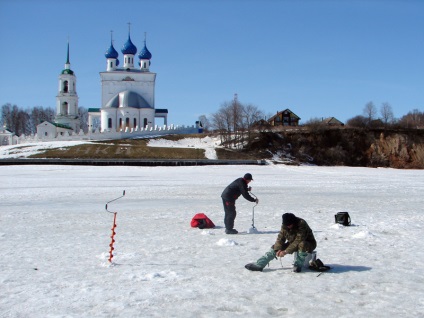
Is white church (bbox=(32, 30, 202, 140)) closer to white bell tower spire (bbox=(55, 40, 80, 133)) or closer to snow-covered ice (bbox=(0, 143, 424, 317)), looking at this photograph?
white bell tower spire (bbox=(55, 40, 80, 133))

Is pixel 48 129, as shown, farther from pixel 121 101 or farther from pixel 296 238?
pixel 296 238

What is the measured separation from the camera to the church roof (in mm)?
90938

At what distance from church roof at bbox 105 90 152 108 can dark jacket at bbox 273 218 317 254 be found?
84.0 meters

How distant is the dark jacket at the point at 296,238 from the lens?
8.90 metres

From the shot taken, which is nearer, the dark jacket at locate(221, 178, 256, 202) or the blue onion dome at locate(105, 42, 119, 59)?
the dark jacket at locate(221, 178, 256, 202)

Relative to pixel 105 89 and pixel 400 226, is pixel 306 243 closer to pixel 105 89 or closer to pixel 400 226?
pixel 400 226

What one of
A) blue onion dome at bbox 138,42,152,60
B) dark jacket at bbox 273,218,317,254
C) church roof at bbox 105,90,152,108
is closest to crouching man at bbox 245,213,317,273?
dark jacket at bbox 273,218,317,254

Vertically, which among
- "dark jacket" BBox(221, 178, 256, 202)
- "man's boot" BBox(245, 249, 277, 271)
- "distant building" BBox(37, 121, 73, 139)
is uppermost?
"distant building" BBox(37, 121, 73, 139)

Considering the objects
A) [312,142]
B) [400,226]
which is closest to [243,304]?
[400,226]

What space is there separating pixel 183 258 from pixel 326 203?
36.4 feet

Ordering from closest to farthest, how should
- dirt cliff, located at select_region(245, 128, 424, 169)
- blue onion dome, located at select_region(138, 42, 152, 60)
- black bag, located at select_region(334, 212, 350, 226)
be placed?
black bag, located at select_region(334, 212, 350, 226) < dirt cliff, located at select_region(245, 128, 424, 169) < blue onion dome, located at select_region(138, 42, 152, 60)

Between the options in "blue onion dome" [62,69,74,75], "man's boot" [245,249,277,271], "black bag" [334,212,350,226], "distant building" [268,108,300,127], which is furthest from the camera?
"distant building" [268,108,300,127]

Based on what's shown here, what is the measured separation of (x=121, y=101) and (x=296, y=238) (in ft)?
282

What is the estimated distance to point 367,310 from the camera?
274 inches
